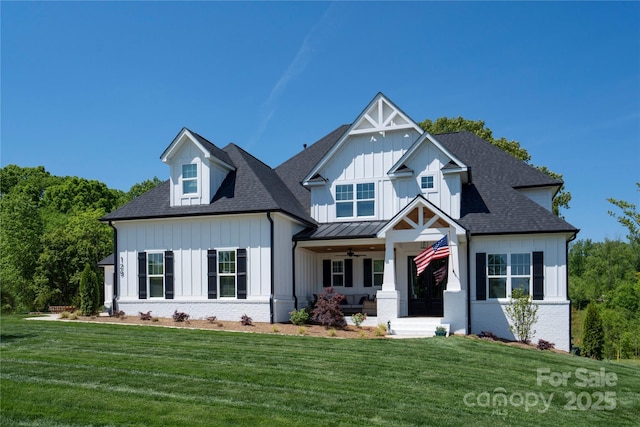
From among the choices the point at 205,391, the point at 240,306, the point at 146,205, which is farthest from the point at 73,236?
the point at 205,391

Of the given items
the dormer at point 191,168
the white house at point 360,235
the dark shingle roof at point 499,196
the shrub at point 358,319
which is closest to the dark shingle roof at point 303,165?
the white house at point 360,235

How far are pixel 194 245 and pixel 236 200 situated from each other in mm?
2303

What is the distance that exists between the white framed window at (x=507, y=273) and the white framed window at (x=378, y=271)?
490 centimetres

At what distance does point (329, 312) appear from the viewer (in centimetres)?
1853

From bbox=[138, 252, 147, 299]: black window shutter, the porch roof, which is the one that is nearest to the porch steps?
the porch roof

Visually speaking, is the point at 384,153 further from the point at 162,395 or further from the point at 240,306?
the point at 162,395

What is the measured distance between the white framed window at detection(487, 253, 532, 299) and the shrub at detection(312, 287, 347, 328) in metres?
5.52

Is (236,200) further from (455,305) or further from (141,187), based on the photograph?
(141,187)

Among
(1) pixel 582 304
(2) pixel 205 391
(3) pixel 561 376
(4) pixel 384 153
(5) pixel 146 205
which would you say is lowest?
(1) pixel 582 304

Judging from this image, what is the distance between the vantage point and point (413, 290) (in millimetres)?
21344

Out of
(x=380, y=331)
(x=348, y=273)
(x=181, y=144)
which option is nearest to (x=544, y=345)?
(x=380, y=331)

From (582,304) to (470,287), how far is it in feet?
182

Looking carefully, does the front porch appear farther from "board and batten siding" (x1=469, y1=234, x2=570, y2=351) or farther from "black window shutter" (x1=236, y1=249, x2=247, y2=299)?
"black window shutter" (x1=236, y1=249, x2=247, y2=299)

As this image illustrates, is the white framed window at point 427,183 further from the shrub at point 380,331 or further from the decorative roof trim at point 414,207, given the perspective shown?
the shrub at point 380,331
